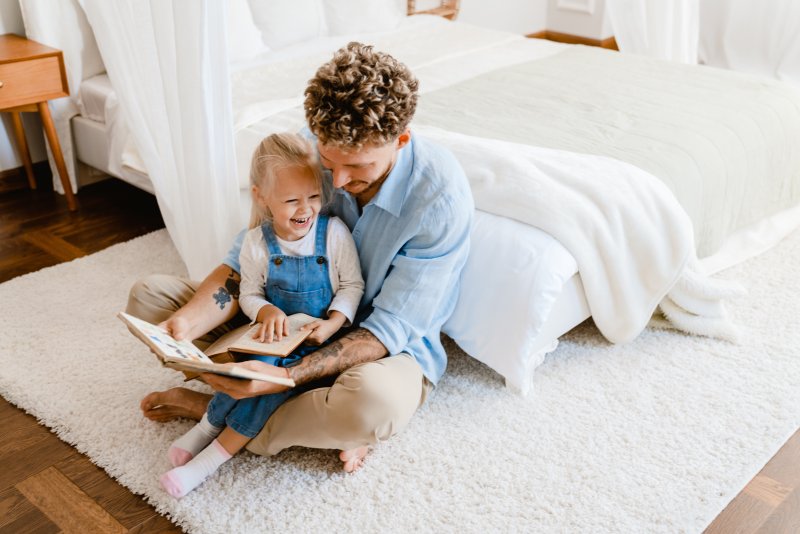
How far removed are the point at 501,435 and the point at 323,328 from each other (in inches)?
20.8

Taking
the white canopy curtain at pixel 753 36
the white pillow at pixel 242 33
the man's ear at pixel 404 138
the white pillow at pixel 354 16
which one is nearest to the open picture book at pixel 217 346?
the man's ear at pixel 404 138

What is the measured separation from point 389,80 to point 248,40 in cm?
202

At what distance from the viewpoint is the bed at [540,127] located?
1.95 meters

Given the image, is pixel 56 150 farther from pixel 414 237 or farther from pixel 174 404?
pixel 414 237

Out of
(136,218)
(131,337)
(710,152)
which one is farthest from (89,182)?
(710,152)

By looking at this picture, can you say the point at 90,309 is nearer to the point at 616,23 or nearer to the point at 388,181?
the point at 388,181

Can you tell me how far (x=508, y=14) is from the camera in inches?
207

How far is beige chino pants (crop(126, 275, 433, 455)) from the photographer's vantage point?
1644 mm

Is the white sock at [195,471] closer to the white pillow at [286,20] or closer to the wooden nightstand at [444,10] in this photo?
the white pillow at [286,20]

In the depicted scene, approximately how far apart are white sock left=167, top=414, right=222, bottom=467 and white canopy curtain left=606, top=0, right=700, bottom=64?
279cm

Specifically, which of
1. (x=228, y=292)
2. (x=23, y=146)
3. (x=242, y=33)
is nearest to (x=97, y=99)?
(x=23, y=146)

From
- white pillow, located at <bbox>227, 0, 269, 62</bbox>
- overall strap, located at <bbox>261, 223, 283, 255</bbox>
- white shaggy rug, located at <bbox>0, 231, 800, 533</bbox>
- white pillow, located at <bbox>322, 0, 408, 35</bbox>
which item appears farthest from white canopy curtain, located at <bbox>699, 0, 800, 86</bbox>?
overall strap, located at <bbox>261, 223, 283, 255</bbox>

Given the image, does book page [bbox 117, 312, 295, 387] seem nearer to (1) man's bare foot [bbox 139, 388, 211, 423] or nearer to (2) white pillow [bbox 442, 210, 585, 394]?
(1) man's bare foot [bbox 139, 388, 211, 423]

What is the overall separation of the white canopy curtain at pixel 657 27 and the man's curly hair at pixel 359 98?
7.99 ft
